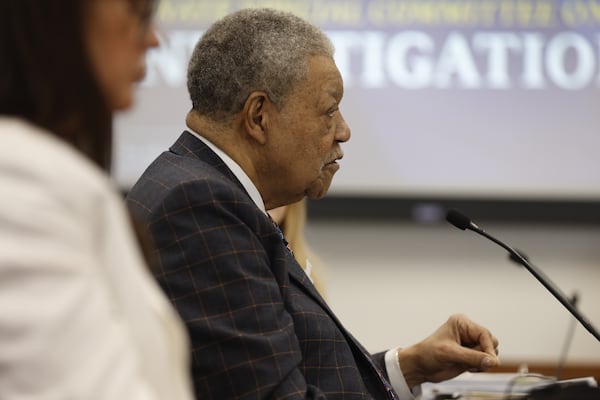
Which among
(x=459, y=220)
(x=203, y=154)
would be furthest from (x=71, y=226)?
(x=459, y=220)

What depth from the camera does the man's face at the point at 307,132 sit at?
1.86 meters

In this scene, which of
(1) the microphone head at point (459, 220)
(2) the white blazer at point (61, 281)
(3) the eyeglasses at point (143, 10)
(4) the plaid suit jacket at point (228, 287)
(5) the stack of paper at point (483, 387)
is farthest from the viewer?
(5) the stack of paper at point (483, 387)

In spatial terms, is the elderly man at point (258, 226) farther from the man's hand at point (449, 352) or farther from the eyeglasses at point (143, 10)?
the eyeglasses at point (143, 10)

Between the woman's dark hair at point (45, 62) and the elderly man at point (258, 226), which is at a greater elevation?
the woman's dark hair at point (45, 62)

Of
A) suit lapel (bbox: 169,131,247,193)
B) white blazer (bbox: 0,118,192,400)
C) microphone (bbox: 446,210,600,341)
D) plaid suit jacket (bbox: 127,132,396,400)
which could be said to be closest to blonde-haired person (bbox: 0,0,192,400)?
white blazer (bbox: 0,118,192,400)

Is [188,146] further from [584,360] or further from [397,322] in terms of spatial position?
[584,360]

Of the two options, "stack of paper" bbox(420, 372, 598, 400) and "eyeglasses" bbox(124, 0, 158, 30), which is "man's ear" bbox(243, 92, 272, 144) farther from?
"eyeglasses" bbox(124, 0, 158, 30)

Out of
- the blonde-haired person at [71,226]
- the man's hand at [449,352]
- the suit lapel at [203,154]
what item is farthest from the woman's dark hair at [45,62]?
the man's hand at [449,352]

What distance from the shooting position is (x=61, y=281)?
2.38 ft

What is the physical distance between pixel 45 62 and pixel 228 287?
2.63 ft

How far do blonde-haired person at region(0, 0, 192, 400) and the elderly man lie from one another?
2.17 feet

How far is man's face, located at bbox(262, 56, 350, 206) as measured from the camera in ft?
6.10

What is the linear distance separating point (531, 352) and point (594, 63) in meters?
1.14

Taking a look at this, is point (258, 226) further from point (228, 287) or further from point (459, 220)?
point (459, 220)
